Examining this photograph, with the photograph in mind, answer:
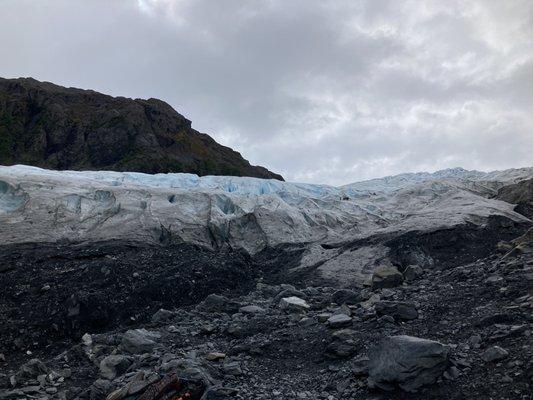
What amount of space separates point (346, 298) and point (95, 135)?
4547 cm

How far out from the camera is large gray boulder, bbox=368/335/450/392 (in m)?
6.90

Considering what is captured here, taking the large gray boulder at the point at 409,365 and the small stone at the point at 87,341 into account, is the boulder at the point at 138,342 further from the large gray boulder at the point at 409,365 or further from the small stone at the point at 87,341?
the large gray boulder at the point at 409,365

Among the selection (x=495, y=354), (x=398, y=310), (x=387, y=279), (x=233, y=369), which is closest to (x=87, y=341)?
(x=233, y=369)

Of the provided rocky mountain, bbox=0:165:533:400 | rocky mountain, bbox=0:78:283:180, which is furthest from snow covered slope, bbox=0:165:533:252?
rocky mountain, bbox=0:78:283:180

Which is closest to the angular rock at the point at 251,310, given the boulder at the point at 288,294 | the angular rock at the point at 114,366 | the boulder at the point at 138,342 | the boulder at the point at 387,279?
the boulder at the point at 288,294

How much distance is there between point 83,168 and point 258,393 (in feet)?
148

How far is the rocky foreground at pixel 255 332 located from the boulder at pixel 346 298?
1.5 inches

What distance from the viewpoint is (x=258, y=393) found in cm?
762

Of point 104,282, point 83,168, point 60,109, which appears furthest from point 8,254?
point 60,109

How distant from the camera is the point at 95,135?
52812mm

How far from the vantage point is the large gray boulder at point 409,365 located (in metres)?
6.90

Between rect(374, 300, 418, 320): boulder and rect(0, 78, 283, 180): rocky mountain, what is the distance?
131 ft

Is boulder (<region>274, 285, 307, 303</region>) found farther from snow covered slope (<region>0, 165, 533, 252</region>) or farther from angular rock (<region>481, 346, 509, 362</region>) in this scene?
angular rock (<region>481, 346, 509, 362</region>)

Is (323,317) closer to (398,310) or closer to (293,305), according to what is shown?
(398,310)
